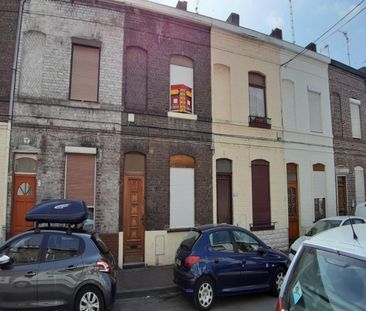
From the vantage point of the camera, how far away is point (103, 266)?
6.24m

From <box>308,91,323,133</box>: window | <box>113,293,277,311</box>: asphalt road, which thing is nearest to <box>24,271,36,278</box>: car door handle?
<box>113,293,277,311</box>: asphalt road

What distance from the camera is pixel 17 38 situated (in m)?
9.78

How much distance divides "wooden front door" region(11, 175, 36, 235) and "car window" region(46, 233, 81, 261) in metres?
3.67

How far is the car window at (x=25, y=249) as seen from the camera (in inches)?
233

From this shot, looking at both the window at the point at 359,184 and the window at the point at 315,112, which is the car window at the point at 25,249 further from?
the window at the point at 359,184

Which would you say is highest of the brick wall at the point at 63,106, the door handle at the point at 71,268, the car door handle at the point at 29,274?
the brick wall at the point at 63,106

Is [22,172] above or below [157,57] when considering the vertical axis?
below

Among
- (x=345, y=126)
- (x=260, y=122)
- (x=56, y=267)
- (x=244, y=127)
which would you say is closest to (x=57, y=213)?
(x=56, y=267)

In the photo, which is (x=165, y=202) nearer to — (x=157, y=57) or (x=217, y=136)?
(x=217, y=136)

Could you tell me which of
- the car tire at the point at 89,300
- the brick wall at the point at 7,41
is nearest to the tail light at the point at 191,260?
the car tire at the point at 89,300

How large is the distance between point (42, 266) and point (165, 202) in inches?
215

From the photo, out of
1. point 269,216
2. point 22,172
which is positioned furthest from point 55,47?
point 269,216

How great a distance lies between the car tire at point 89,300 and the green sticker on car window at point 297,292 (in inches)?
176

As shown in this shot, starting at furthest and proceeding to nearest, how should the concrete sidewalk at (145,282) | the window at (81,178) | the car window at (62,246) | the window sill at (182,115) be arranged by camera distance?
the window sill at (182,115) → the window at (81,178) → the concrete sidewalk at (145,282) → the car window at (62,246)
